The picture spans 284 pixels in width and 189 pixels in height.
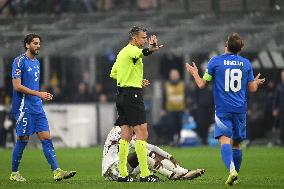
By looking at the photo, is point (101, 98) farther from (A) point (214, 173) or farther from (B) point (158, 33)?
(A) point (214, 173)

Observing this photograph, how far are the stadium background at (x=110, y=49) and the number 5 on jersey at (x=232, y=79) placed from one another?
11.1m

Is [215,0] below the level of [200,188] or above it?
above

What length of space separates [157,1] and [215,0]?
2509mm

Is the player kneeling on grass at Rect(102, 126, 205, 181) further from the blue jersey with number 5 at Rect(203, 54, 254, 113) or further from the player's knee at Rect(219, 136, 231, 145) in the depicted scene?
the blue jersey with number 5 at Rect(203, 54, 254, 113)

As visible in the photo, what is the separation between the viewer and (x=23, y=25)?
125 feet

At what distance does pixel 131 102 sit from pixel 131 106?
60 mm

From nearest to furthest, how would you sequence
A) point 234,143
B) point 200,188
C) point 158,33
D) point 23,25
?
point 200,188 → point 234,143 → point 158,33 → point 23,25

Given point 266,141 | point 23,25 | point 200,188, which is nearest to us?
point 200,188

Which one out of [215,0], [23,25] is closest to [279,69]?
[215,0]

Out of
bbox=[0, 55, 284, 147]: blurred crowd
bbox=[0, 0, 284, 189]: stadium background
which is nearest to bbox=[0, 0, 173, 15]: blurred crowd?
bbox=[0, 0, 284, 189]: stadium background

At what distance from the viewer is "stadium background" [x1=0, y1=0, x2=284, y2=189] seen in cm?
→ 3319

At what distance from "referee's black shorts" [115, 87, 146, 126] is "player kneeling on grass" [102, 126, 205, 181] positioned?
580 millimetres

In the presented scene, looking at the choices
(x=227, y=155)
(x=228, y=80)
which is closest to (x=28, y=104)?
(x=228, y=80)

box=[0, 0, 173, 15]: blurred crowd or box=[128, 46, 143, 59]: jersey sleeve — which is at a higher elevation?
box=[0, 0, 173, 15]: blurred crowd
